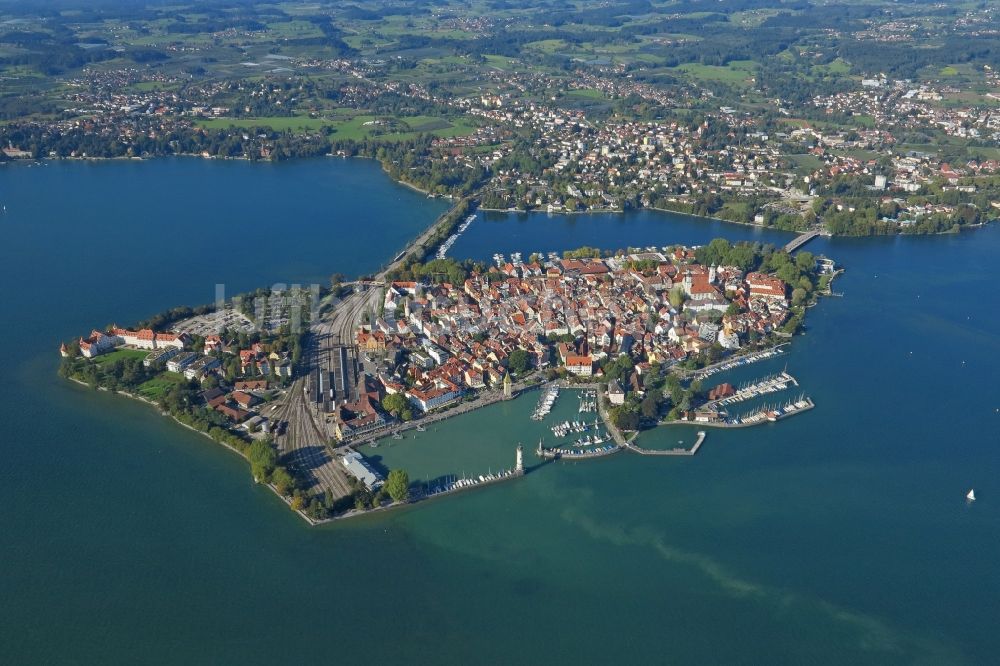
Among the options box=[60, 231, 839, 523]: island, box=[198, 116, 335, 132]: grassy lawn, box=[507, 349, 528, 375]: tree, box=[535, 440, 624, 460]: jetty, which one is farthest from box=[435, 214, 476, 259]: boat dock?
box=[198, 116, 335, 132]: grassy lawn

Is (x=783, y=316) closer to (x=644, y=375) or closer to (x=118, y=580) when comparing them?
(x=644, y=375)

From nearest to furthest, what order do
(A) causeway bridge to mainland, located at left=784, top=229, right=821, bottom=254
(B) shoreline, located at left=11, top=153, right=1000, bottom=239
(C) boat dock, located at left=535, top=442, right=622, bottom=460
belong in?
(C) boat dock, located at left=535, top=442, right=622, bottom=460, (A) causeway bridge to mainland, located at left=784, top=229, right=821, bottom=254, (B) shoreline, located at left=11, top=153, right=1000, bottom=239

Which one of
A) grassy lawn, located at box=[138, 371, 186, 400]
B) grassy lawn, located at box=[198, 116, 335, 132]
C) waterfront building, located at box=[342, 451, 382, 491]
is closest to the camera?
waterfront building, located at box=[342, 451, 382, 491]

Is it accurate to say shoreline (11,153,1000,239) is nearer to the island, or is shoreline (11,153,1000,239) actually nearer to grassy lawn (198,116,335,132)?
grassy lawn (198,116,335,132)

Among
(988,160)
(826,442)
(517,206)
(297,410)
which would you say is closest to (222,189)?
(517,206)

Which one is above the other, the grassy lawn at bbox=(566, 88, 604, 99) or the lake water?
the grassy lawn at bbox=(566, 88, 604, 99)

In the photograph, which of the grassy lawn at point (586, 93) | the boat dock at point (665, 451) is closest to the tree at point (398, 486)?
the boat dock at point (665, 451)

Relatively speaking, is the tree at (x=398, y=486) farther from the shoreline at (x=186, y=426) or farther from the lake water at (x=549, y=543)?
the shoreline at (x=186, y=426)
